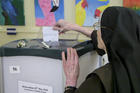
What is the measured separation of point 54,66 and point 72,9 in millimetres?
814

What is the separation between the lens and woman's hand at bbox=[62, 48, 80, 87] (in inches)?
42.4

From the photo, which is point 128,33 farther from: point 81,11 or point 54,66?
point 81,11

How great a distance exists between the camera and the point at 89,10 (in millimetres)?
1724

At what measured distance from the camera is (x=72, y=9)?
5.91 feet

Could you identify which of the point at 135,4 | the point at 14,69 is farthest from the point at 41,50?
the point at 135,4

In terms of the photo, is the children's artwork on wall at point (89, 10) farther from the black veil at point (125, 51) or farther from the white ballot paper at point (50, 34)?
the black veil at point (125, 51)

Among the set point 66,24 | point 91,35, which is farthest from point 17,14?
point 91,35

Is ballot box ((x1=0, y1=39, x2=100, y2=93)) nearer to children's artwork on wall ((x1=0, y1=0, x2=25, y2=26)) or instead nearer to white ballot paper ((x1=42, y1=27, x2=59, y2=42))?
white ballot paper ((x1=42, y1=27, x2=59, y2=42))

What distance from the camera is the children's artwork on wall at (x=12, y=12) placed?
1.93 meters

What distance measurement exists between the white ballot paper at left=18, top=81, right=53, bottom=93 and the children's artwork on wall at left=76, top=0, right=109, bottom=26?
→ 2.59 ft

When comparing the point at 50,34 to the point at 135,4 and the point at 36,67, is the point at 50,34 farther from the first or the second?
the point at 135,4

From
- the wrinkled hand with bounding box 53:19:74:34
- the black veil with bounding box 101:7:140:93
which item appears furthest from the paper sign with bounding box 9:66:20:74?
the black veil with bounding box 101:7:140:93

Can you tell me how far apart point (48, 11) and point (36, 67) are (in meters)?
0.79

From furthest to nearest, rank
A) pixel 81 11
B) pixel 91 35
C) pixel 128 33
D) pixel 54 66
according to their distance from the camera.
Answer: pixel 81 11 → pixel 91 35 → pixel 54 66 → pixel 128 33
